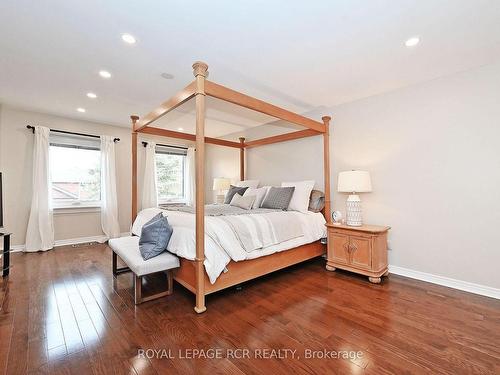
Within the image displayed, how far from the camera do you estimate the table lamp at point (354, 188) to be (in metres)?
2.91

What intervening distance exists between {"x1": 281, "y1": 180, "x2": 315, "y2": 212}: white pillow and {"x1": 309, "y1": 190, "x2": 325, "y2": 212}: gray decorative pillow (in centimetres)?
12

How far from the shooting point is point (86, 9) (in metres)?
1.73

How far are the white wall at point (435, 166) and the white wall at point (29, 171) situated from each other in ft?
14.0

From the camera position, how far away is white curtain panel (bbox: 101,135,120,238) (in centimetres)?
461

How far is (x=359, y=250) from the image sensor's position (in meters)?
2.81

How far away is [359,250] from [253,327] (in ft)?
5.44

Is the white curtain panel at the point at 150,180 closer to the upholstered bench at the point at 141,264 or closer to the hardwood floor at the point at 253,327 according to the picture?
the hardwood floor at the point at 253,327

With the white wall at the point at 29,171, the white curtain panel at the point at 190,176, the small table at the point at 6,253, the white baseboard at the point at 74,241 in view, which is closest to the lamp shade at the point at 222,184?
the white curtain panel at the point at 190,176

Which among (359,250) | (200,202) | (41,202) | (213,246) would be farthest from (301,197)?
(41,202)

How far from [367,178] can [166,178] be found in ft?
14.4

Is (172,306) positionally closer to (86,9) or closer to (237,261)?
(237,261)

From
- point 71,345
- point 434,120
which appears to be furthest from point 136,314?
point 434,120

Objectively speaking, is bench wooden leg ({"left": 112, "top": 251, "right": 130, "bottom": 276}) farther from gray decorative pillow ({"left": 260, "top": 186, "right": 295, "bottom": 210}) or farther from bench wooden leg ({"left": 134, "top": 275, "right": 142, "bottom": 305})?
gray decorative pillow ({"left": 260, "top": 186, "right": 295, "bottom": 210})

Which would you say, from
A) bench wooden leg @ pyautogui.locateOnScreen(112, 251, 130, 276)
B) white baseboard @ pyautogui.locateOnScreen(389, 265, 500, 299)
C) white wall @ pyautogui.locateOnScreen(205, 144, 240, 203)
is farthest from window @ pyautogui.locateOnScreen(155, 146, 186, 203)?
white baseboard @ pyautogui.locateOnScreen(389, 265, 500, 299)
